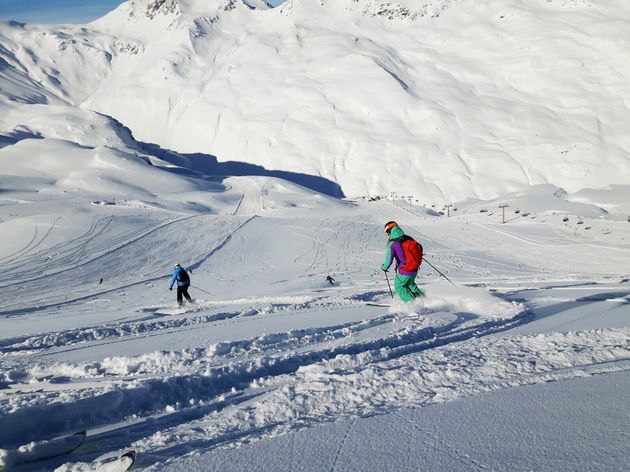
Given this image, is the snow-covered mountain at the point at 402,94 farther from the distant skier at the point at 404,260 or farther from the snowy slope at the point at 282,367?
the snowy slope at the point at 282,367

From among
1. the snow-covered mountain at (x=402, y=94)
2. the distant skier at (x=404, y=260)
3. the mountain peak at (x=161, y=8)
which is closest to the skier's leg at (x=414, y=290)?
the distant skier at (x=404, y=260)

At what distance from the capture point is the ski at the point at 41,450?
9.01 feet

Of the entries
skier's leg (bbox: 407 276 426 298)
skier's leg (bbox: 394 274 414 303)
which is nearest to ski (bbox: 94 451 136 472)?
skier's leg (bbox: 394 274 414 303)

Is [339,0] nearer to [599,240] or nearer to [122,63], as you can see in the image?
[122,63]

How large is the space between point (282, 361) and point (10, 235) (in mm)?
23299

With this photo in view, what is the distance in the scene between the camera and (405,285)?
795cm

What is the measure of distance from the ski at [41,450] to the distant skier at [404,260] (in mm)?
5557

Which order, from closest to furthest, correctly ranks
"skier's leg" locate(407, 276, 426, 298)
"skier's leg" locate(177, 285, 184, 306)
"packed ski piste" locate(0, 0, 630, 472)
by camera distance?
1. "packed ski piste" locate(0, 0, 630, 472)
2. "skier's leg" locate(407, 276, 426, 298)
3. "skier's leg" locate(177, 285, 184, 306)

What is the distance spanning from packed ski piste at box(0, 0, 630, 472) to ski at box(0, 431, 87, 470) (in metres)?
0.01

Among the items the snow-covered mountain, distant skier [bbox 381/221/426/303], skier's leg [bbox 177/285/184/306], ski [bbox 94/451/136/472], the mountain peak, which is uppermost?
the mountain peak

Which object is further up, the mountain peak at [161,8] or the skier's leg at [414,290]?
the mountain peak at [161,8]

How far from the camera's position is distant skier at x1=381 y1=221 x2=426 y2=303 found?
7.82m

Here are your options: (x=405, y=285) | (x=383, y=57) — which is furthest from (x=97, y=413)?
(x=383, y=57)

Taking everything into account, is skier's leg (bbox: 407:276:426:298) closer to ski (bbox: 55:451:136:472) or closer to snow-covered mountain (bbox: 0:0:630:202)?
ski (bbox: 55:451:136:472)
